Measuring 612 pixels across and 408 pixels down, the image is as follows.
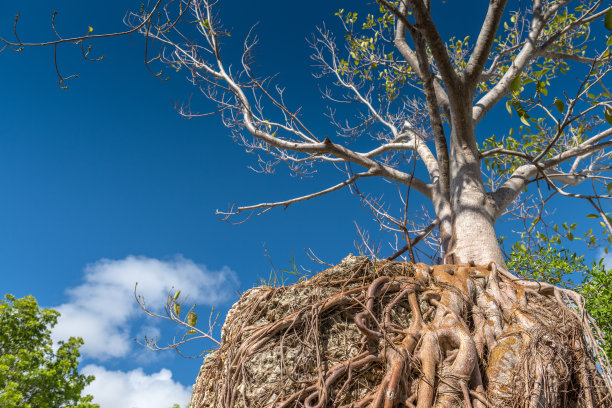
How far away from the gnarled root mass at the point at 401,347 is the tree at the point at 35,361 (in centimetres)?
1323

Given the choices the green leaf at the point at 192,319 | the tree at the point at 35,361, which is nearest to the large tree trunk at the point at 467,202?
the green leaf at the point at 192,319

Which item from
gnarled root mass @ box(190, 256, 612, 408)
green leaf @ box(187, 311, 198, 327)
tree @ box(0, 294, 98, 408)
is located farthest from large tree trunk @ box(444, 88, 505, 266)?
tree @ box(0, 294, 98, 408)

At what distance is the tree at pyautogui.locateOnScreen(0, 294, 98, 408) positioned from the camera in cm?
1297

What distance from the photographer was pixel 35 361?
1358 cm

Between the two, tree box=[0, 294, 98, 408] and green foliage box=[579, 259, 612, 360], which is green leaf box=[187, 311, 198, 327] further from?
tree box=[0, 294, 98, 408]

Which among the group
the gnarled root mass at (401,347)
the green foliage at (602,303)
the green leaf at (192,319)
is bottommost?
the gnarled root mass at (401,347)

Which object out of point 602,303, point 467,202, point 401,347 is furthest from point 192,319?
point 602,303

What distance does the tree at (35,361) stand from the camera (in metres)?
13.0

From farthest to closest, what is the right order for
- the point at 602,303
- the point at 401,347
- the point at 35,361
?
the point at 35,361 < the point at 602,303 < the point at 401,347

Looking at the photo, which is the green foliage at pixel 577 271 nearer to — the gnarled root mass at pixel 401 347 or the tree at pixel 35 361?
the gnarled root mass at pixel 401 347

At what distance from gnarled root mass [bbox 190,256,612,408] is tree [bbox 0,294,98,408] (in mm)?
13230

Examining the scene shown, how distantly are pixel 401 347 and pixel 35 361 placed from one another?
606 inches

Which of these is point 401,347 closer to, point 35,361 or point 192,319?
point 192,319

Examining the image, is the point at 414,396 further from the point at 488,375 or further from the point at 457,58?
the point at 457,58
